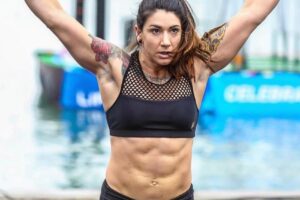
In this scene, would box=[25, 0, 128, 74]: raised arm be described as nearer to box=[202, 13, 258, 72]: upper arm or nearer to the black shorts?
box=[202, 13, 258, 72]: upper arm

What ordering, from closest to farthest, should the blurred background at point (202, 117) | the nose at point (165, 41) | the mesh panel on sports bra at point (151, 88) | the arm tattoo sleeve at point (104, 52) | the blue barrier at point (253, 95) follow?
the nose at point (165, 41) < the mesh panel on sports bra at point (151, 88) < the arm tattoo sleeve at point (104, 52) < the blurred background at point (202, 117) < the blue barrier at point (253, 95)

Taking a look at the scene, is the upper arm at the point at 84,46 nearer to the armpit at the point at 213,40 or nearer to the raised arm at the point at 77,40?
the raised arm at the point at 77,40

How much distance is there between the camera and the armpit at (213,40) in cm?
354

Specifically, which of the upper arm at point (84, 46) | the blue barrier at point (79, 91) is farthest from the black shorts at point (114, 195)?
the blue barrier at point (79, 91)

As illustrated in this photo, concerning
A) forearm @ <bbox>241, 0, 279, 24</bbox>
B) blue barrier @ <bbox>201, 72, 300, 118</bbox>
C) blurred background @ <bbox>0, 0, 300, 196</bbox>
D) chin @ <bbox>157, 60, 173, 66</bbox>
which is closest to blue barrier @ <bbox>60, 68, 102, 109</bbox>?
blurred background @ <bbox>0, 0, 300, 196</bbox>

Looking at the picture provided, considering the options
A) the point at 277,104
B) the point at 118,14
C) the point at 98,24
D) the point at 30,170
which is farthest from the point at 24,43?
the point at 30,170

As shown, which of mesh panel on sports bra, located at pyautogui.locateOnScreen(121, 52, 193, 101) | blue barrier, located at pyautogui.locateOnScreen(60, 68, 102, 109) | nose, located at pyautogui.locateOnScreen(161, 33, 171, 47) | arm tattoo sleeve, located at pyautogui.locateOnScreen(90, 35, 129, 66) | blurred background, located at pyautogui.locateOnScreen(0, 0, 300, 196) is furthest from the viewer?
blue barrier, located at pyautogui.locateOnScreen(60, 68, 102, 109)

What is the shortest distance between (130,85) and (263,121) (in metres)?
11.4

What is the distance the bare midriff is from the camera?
334 cm

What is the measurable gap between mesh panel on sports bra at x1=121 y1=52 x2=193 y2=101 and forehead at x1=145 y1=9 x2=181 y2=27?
24cm

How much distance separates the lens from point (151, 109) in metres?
3.32

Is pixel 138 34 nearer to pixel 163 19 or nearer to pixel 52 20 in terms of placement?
pixel 163 19

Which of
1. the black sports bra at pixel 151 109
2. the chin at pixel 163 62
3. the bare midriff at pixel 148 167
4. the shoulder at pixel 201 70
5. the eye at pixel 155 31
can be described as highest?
the eye at pixel 155 31

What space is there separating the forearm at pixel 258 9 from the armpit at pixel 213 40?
129 millimetres
